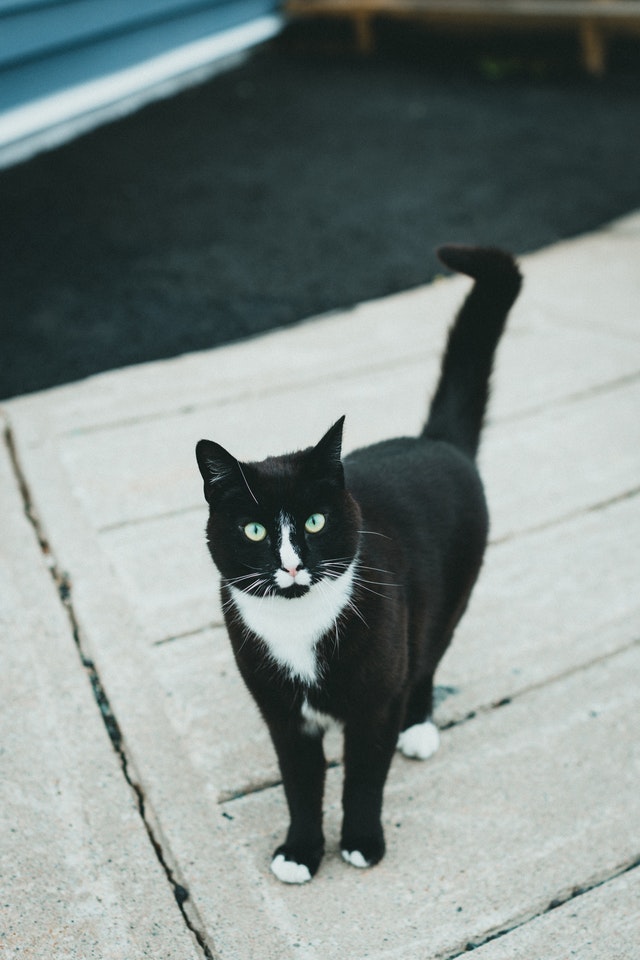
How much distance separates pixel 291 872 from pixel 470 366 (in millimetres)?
1176

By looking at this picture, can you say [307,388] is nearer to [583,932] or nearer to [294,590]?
[294,590]

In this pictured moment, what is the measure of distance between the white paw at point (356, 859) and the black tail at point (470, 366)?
0.93m

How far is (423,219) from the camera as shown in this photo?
4.66 m

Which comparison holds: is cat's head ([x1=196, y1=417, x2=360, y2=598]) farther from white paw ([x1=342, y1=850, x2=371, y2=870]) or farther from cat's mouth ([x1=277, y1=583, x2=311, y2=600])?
white paw ([x1=342, y1=850, x2=371, y2=870])

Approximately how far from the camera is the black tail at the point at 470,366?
2102 millimetres

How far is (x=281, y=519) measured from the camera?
1553 mm

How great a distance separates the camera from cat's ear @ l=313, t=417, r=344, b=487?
1590 mm

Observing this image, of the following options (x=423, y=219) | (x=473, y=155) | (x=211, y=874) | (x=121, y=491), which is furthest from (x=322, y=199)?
(x=211, y=874)

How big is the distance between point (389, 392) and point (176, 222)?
5.71ft

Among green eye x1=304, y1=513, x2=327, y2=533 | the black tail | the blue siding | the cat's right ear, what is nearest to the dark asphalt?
the blue siding

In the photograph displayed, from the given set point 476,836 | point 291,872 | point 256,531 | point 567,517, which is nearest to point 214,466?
point 256,531

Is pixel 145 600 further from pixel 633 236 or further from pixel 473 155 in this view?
pixel 473 155

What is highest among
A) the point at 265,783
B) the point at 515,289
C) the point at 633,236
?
the point at 515,289

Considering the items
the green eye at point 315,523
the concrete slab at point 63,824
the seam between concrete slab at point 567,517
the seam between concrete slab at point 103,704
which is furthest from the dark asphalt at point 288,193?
the green eye at point 315,523
